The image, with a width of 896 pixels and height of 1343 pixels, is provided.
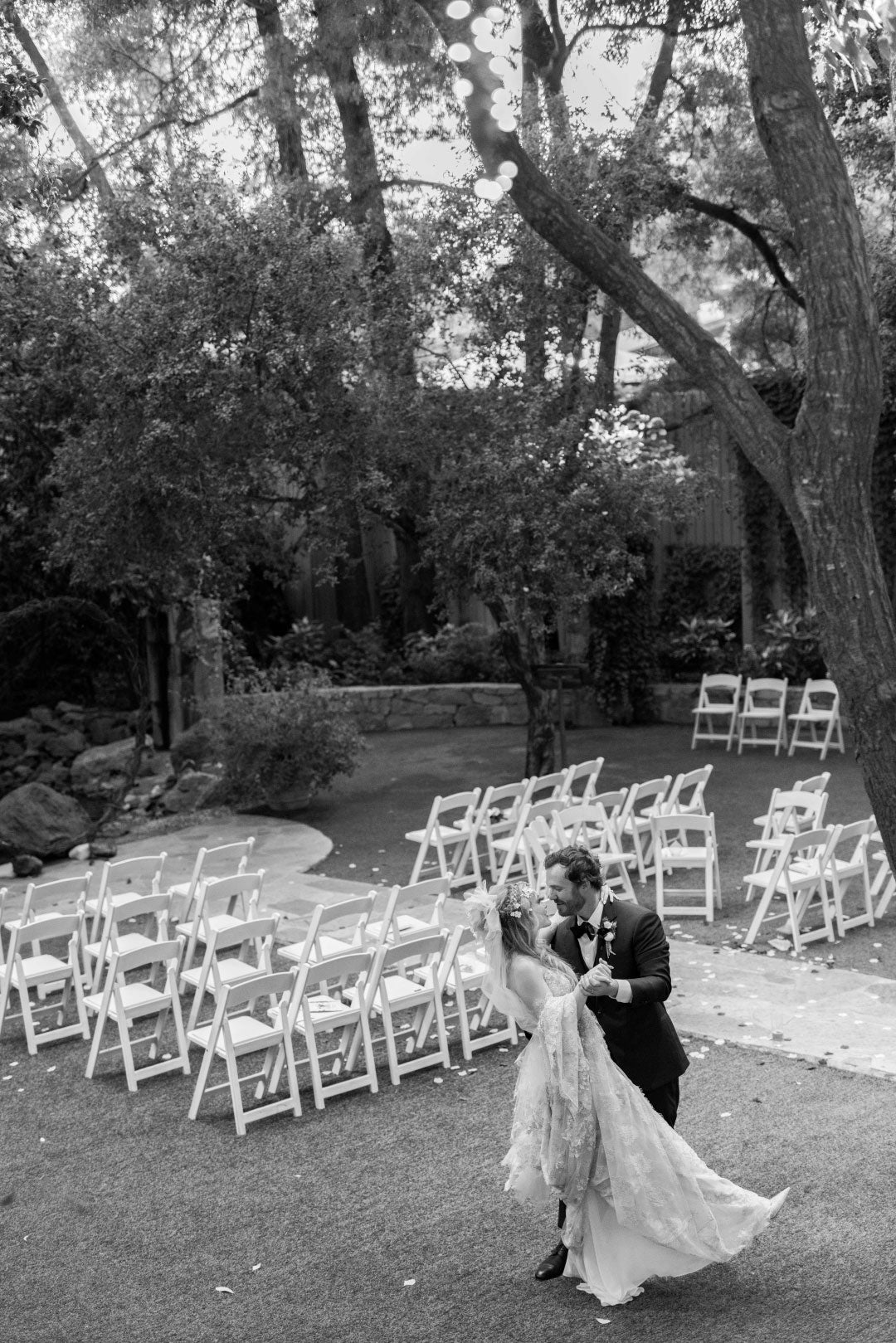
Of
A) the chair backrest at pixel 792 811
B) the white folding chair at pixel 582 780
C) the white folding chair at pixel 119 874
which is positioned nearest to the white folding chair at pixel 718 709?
the white folding chair at pixel 582 780

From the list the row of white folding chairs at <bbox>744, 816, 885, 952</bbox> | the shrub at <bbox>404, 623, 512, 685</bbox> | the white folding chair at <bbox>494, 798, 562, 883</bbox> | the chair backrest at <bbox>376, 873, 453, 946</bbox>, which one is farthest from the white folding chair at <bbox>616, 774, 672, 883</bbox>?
the shrub at <bbox>404, 623, 512, 685</bbox>

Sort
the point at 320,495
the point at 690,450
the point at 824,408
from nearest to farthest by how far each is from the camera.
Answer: the point at 824,408 < the point at 320,495 < the point at 690,450

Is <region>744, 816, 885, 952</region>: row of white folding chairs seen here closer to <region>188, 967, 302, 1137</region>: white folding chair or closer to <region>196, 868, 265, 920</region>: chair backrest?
<region>196, 868, 265, 920</region>: chair backrest

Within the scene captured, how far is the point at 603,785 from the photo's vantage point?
13.7 metres

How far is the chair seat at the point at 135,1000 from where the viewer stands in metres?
6.71

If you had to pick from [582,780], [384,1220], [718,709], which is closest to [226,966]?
[384,1220]

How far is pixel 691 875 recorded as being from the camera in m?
10.2

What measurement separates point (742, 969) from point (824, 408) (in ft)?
13.0

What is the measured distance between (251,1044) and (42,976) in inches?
75.1

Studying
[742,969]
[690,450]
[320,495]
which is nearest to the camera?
[742,969]

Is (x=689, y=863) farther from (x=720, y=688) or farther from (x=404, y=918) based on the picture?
(x=720, y=688)

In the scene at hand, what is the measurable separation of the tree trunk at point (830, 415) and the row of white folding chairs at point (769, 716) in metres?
9.70

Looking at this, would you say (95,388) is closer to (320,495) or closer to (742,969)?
(320,495)

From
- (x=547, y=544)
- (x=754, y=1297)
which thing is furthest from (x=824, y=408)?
(x=547, y=544)
